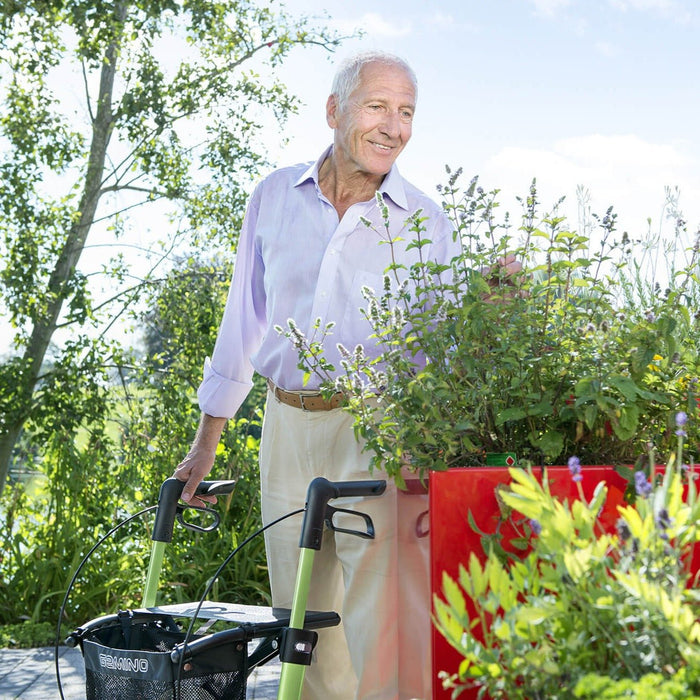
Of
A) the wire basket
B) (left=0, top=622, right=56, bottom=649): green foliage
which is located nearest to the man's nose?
the wire basket

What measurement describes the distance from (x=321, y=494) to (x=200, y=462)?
0.79 meters

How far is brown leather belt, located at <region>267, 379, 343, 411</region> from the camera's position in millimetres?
2418

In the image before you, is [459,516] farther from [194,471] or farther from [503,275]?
[194,471]

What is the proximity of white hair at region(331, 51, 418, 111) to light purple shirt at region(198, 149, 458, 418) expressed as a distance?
22 cm

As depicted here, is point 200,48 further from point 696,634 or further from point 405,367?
point 696,634

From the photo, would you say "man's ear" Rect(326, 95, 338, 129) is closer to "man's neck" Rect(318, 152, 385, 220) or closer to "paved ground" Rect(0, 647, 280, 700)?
"man's neck" Rect(318, 152, 385, 220)

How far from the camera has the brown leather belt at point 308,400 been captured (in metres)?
2.42

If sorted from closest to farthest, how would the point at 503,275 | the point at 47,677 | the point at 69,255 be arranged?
1. the point at 503,275
2. the point at 47,677
3. the point at 69,255

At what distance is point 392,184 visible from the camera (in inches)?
101

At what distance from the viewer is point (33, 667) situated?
4.19m

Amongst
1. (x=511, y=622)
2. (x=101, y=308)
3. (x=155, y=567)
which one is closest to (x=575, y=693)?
(x=511, y=622)

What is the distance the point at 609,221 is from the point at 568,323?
0.23 meters

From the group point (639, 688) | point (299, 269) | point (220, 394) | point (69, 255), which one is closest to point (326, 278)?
point (299, 269)

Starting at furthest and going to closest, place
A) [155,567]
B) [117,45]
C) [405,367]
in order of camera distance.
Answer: [117,45] < [155,567] < [405,367]
